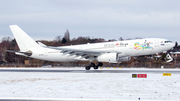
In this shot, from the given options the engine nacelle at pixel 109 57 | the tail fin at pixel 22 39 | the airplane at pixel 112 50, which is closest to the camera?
the engine nacelle at pixel 109 57

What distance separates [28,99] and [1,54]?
264 feet

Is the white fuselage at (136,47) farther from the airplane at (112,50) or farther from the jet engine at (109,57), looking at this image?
the jet engine at (109,57)

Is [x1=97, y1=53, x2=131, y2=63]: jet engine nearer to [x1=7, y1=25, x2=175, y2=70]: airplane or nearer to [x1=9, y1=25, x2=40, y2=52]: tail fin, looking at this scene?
[x1=7, y1=25, x2=175, y2=70]: airplane

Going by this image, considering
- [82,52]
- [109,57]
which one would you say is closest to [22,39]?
[82,52]

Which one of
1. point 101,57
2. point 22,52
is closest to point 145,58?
point 101,57

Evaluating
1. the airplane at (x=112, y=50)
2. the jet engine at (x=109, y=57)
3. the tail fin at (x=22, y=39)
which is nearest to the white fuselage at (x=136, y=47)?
the airplane at (x=112, y=50)

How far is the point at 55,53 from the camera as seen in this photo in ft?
119

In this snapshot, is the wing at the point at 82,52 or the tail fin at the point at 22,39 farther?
the tail fin at the point at 22,39

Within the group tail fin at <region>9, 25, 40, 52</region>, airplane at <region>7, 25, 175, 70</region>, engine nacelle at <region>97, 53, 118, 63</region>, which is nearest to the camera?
engine nacelle at <region>97, 53, 118, 63</region>

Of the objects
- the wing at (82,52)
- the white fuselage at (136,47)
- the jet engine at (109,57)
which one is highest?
the white fuselage at (136,47)

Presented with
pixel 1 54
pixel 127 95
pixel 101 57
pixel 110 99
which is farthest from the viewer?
pixel 1 54

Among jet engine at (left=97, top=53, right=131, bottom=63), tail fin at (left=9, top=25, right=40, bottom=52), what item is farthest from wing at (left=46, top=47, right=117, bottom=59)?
tail fin at (left=9, top=25, right=40, bottom=52)

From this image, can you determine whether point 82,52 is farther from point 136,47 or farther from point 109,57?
point 136,47

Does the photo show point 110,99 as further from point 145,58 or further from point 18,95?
point 145,58
